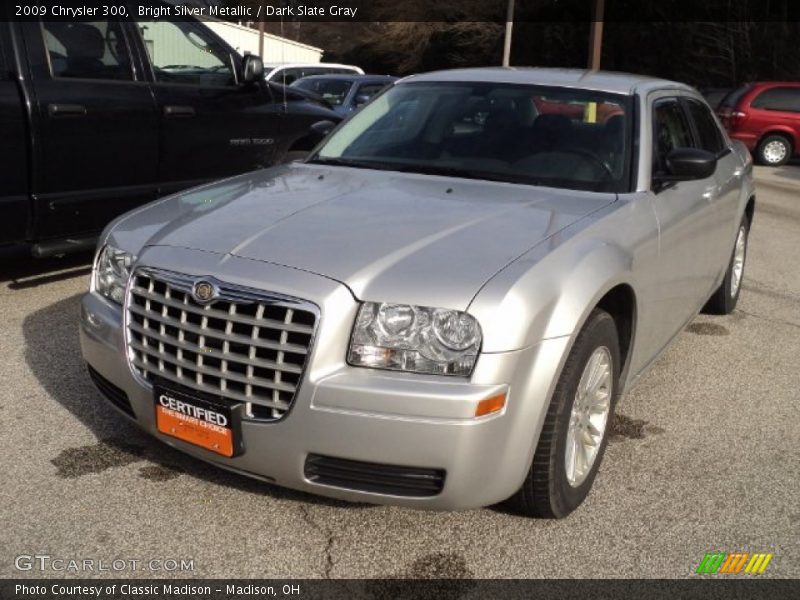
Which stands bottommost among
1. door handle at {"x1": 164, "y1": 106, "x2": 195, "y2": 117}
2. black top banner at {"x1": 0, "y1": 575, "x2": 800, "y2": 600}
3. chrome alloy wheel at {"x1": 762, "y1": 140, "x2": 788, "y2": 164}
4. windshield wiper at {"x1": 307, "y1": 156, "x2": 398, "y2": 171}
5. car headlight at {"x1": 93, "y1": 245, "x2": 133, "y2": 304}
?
chrome alloy wheel at {"x1": 762, "y1": 140, "x2": 788, "y2": 164}

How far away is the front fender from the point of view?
2832 millimetres

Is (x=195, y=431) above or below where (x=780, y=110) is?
below

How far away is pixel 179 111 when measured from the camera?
6504mm

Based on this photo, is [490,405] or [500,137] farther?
[500,137]

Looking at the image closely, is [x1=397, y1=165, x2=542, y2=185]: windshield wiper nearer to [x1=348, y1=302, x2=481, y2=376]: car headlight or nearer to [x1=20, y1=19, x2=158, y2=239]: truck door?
[x1=348, y1=302, x2=481, y2=376]: car headlight

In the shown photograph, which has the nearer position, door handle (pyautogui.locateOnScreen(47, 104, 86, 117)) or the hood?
the hood

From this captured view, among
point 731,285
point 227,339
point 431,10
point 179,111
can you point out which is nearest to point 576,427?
point 227,339

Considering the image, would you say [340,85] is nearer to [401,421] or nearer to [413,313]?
[413,313]

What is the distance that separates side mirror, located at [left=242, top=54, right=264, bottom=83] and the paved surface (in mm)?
3041

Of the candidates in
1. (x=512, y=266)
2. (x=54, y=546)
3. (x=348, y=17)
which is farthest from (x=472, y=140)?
(x=348, y=17)

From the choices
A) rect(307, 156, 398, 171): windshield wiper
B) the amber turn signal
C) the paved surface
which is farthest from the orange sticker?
rect(307, 156, 398, 171): windshield wiper

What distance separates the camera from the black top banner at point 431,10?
609cm

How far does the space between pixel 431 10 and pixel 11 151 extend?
42607 mm

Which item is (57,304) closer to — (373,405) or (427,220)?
(427,220)
